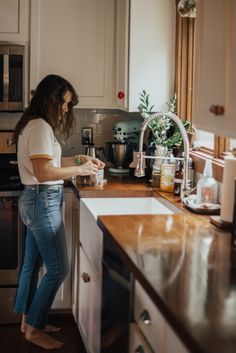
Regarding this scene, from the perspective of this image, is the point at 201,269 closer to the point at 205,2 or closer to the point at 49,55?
the point at 205,2

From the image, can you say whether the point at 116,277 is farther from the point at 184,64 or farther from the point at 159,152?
the point at 184,64

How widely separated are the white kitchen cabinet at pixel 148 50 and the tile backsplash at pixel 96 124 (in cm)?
59

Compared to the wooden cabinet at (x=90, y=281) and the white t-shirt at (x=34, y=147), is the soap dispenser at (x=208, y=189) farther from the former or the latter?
the white t-shirt at (x=34, y=147)

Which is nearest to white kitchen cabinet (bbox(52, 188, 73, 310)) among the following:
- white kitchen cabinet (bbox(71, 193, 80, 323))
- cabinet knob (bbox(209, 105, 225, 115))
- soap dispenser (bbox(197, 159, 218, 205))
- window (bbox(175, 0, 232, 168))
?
white kitchen cabinet (bbox(71, 193, 80, 323))

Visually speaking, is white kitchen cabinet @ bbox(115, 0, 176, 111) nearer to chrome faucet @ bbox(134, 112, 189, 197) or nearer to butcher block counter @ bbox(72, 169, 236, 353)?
chrome faucet @ bbox(134, 112, 189, 197)

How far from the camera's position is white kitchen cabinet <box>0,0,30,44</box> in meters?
3.82

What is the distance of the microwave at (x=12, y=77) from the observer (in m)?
3.77

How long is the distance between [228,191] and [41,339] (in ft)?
4.89

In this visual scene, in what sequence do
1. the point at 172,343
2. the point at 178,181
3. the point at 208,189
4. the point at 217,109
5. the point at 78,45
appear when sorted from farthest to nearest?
the point at 78,45 < the point at 178,181 < the point at 208,189 < the point at 217,109 < the point at 172,343

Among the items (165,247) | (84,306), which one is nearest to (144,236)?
(165,247)

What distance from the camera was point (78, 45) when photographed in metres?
3.95

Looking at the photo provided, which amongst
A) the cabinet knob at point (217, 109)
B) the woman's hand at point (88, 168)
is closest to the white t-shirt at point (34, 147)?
the woman's hand at point (88, 168)

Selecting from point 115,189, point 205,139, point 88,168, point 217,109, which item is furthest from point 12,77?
point 217,109

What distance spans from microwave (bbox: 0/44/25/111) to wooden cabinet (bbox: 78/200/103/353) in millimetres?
889
